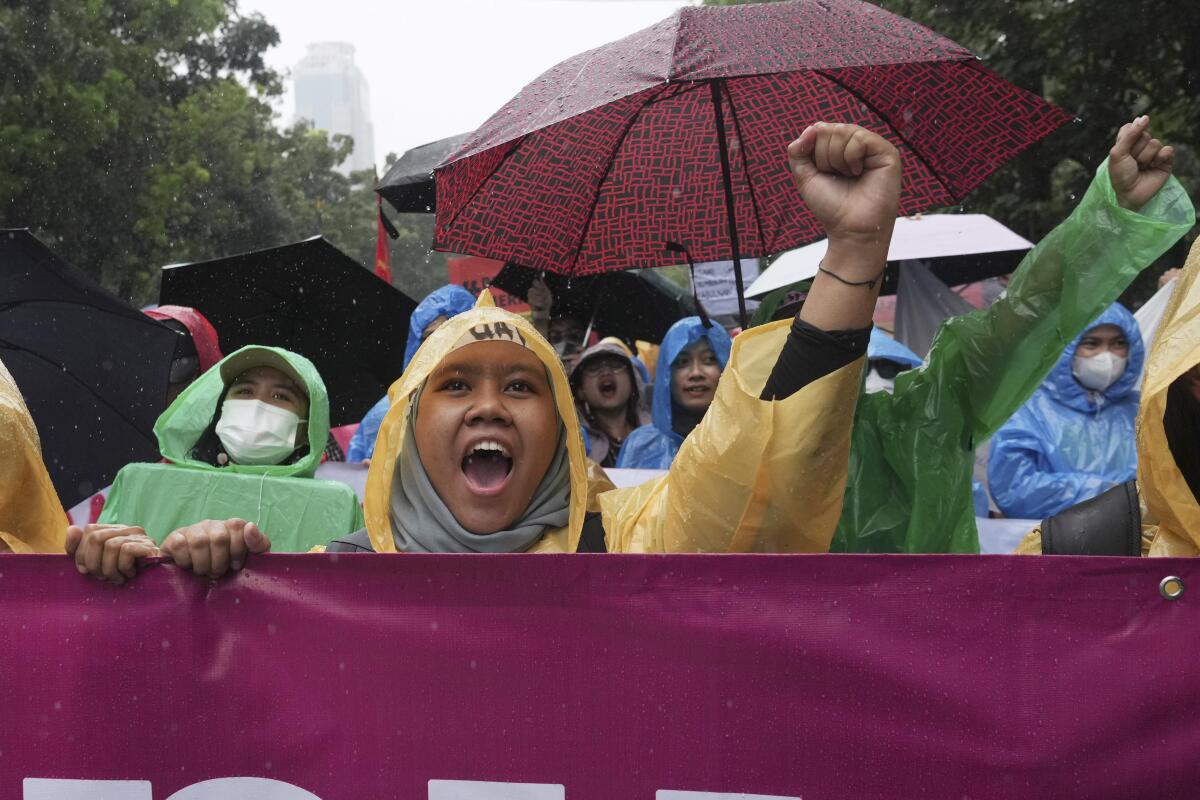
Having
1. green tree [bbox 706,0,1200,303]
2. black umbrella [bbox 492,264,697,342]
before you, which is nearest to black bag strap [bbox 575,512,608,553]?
black umbrella [bbox 492,264,697,342]

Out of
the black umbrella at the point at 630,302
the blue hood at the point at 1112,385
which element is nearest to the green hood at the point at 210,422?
the blue hood at the point at 1112,385

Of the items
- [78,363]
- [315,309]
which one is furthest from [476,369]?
[315,309]

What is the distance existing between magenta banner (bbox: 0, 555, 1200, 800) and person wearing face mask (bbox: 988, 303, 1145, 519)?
2.75 metres

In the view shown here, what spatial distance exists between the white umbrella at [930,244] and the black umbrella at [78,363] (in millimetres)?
3406

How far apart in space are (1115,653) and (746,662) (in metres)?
0.53

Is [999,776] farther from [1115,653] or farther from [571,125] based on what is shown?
[571,125]

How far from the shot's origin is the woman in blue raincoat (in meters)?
6.14

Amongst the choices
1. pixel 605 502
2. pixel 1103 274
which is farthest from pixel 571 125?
pixel 1103 274

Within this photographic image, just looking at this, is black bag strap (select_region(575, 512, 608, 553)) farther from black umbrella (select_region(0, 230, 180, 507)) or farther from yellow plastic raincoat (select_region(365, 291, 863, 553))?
black umbrella (select_region(0, 230, 180, 507))

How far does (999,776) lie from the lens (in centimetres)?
189

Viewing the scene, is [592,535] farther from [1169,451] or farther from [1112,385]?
[1112,385]

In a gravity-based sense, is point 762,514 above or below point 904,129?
below

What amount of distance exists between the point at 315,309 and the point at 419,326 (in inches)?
25.2

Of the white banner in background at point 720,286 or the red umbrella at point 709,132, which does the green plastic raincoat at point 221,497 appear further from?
the white banner in background at point 720,286
